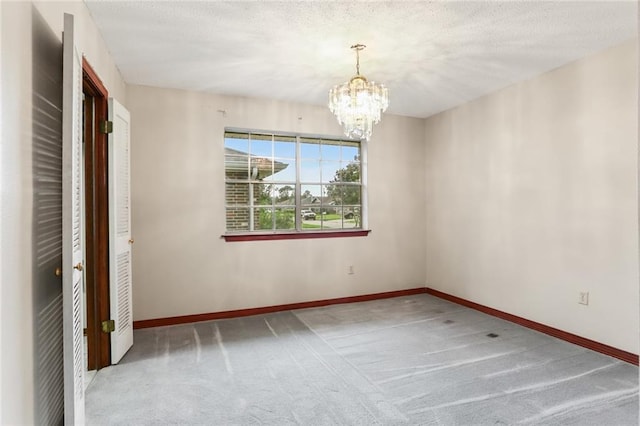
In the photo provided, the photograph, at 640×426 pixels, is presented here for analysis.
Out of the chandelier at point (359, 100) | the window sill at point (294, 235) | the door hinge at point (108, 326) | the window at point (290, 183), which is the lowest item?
the door hinge at point (108, 326)

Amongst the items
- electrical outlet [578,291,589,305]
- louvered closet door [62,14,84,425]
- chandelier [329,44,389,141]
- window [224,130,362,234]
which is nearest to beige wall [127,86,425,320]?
window [224,130,362,234]

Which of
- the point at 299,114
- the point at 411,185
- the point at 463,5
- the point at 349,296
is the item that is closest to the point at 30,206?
the point at 463,5

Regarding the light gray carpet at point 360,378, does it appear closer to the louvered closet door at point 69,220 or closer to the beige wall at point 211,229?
the beige wall at point 211,229

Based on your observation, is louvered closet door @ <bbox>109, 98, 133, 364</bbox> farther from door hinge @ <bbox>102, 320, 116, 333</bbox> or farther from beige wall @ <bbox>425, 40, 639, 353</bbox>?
beige wall @ <bbox>425, 40, 639, 353</bbox>

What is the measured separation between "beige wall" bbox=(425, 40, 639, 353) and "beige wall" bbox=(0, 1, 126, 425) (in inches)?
153

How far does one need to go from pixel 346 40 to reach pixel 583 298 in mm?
3011

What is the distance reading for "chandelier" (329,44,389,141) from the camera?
2.79 m

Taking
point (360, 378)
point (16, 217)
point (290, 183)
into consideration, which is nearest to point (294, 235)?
point (290, 183)

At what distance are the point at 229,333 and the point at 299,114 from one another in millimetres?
2637

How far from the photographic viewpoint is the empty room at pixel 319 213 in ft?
5.65

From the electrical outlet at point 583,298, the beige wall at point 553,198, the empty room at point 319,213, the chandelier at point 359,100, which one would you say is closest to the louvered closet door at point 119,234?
the empty room at point 319,213

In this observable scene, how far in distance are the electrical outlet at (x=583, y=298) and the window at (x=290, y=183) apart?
2499 millimetres

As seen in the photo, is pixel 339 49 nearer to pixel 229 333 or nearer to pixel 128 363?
pixel 229 333

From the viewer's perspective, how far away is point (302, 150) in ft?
14.7
